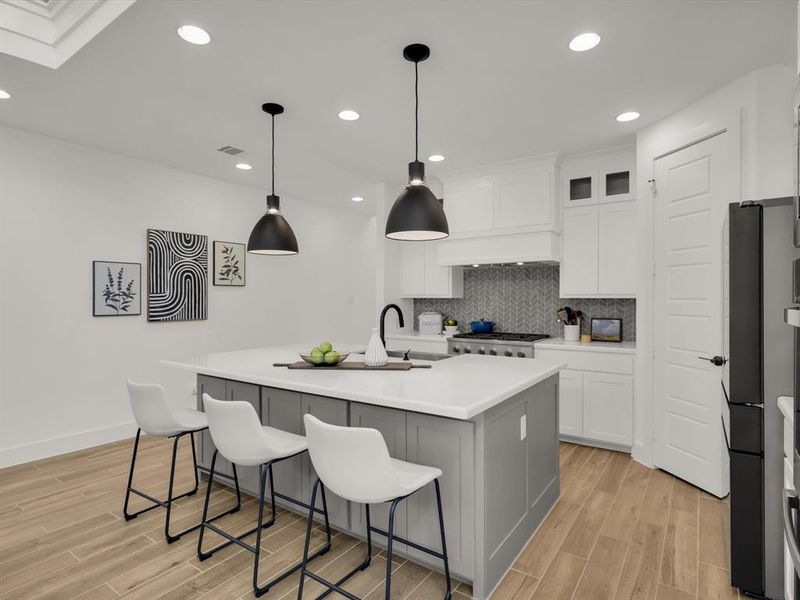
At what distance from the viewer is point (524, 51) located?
2416 mm

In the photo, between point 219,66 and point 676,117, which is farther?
point 676,117

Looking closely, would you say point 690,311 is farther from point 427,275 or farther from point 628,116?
point 427,275

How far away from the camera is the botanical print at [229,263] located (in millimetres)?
4953

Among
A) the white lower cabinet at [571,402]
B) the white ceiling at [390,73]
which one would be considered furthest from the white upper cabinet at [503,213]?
the white lower cabinet at [571,402]

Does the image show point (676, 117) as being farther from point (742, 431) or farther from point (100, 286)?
point (100, 286)

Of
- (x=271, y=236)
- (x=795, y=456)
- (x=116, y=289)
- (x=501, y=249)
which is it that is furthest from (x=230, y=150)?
(x=795, y=456)

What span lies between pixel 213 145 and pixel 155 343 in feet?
6.56

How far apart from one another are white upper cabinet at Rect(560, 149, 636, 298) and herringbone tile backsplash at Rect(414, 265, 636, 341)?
319mm

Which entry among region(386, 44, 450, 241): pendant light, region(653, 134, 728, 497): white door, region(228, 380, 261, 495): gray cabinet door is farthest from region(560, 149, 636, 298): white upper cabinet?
region(228, 380, 261, 495): gray cabinet door

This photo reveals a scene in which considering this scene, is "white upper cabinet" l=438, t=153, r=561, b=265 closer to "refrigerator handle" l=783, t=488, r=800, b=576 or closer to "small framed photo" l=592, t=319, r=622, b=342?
"small framed photo" l=592, t=319, r=622, b=342

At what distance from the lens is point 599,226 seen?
13.3 feet

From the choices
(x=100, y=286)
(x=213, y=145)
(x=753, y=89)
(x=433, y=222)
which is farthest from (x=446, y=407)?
(x=100, y=286)

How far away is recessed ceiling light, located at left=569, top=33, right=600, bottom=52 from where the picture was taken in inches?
90.0

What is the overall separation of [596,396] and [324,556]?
2632 millimetres
